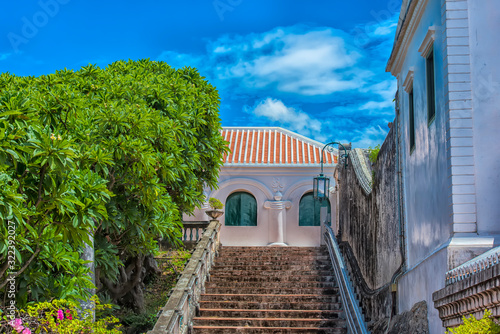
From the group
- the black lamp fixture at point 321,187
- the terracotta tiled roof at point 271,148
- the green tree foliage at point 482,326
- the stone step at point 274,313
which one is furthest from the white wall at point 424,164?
the terracotta tiled roof at point 271,148

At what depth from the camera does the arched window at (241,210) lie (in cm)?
2520

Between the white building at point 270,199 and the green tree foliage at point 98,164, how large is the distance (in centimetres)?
840

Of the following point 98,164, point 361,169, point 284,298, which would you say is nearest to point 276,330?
point 284,298

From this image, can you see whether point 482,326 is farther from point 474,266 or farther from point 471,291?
point 474,266

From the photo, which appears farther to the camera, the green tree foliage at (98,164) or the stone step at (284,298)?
the stone step at (284,298)

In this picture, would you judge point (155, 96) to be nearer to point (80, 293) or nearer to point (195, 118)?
point (195, 118)

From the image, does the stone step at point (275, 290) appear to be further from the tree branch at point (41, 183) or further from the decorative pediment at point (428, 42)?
the tree branch at point (41, 183)

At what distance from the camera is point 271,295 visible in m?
14.2

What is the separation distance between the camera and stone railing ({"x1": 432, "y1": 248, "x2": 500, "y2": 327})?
5.75 m

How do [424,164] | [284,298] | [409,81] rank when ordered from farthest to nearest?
[284,298]
[409,81]
[424,164]

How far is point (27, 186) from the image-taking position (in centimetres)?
723

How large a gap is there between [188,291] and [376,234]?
13.5 ft

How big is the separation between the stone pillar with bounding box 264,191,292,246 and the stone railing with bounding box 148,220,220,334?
708 centimetres

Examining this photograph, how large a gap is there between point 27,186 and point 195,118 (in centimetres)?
734
